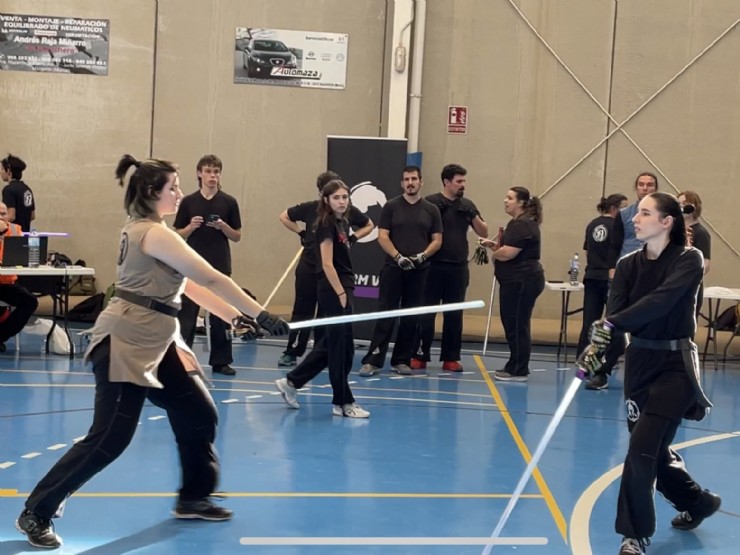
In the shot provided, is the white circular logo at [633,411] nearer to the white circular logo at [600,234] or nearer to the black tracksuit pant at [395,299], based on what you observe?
the black tracksuit pant at [395,299]

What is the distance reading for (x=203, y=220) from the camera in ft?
31.1

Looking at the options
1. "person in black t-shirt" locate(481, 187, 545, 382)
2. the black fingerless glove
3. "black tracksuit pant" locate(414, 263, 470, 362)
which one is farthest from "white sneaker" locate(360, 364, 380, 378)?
the black fingerless glove

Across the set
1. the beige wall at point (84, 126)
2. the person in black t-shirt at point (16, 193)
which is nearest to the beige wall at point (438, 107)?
the beige wall at point (84, 126)

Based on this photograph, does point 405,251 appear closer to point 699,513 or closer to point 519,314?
point 519,314

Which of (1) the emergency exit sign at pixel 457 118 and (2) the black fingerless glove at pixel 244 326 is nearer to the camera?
(2) the black fingerless glove at pixel 244 326

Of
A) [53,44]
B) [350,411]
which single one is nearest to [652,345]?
[350,411]

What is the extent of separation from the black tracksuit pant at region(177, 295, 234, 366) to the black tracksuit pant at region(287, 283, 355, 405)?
1551 millimetres

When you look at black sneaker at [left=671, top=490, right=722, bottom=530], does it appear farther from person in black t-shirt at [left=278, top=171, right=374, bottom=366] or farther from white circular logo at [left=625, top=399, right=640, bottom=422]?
person in black t-shirt at [left=278, top=171, right=374, bottom=366]

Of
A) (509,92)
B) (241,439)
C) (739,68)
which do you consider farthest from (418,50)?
(241,439)

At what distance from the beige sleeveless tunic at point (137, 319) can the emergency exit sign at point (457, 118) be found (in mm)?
9566

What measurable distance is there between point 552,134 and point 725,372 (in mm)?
4357

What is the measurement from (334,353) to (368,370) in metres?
2.37

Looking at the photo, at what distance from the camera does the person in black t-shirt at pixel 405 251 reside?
10141 millimetres

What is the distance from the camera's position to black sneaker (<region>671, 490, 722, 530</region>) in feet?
18.0
